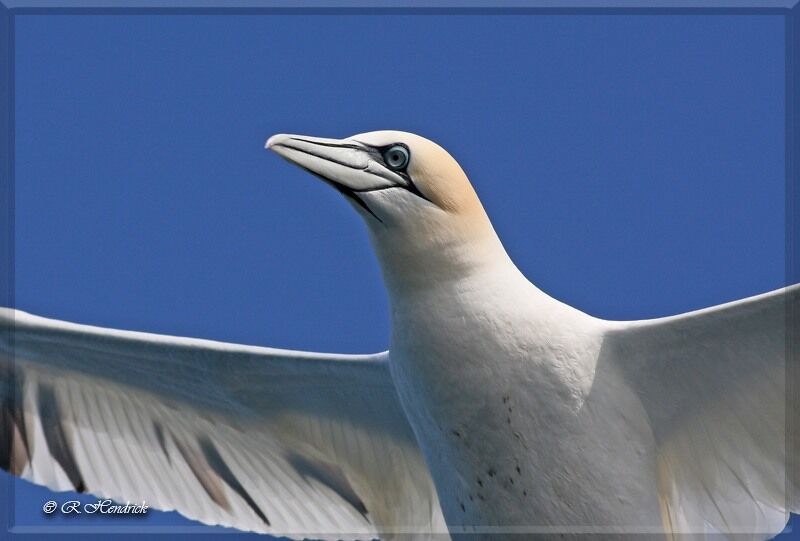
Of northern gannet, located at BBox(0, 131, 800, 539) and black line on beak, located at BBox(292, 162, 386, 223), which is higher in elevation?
black line on beak, located at BBox(292, 162, 386, 223)

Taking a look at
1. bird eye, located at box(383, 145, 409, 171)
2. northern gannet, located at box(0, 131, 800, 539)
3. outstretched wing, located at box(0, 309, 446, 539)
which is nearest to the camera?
northern gannet, located at box(0, 131, 800, 539)

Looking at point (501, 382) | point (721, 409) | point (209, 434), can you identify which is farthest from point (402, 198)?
point (209, 434)

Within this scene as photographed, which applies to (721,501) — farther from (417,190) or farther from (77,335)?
(77,335)

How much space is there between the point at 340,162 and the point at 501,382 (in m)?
1.65

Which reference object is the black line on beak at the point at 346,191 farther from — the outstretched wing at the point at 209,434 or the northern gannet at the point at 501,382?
the outstretched wing at the point at 209,434

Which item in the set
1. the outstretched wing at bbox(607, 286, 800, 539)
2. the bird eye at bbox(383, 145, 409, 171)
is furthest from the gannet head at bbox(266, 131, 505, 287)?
the outstretched wing at bbox(607, 286, 800, 539)

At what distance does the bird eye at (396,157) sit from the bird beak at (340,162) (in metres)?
0.04

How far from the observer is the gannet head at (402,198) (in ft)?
34.1

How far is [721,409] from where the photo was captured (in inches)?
433

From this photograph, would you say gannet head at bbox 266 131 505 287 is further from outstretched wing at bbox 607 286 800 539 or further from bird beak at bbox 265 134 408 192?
outstretched wing at bbox 607 286 800 539

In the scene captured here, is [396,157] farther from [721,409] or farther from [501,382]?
[721,409]

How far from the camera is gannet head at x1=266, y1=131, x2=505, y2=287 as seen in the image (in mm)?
10406

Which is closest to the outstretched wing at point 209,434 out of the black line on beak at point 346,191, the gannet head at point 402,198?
the gannet head at point 402,198

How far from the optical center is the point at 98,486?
12719 mm
